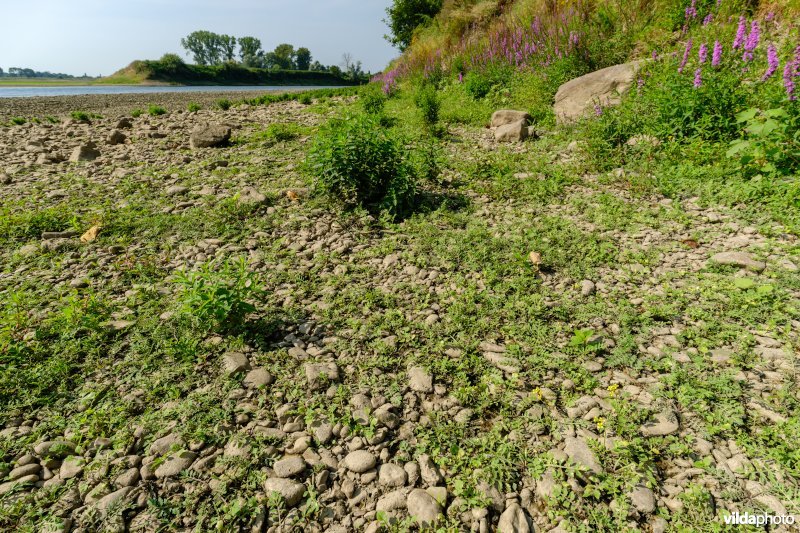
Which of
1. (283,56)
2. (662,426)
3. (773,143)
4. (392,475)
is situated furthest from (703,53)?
(283,56)

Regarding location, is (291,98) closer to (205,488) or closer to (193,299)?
(193,299)

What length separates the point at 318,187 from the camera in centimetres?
590

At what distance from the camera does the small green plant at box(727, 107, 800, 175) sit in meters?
4.30

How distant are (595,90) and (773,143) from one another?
4.13 meters

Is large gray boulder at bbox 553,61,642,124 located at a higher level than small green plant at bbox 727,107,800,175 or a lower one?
higher

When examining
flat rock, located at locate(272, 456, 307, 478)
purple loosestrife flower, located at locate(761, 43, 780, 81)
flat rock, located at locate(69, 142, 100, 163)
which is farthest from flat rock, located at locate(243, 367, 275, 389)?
flat rock, located at locate(69, 142, 100, 163)

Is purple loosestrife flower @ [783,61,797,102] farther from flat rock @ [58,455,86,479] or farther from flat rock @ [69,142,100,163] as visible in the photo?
flat rock @ [69,142,100,163]

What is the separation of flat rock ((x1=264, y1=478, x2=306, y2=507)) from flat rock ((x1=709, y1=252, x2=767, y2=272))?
13.3ft

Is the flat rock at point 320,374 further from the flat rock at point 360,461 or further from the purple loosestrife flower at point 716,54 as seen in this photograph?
the purple loosestrife flower at point 716,54

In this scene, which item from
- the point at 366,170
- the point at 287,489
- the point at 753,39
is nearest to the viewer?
the point at 287,489

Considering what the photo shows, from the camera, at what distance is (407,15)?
1201 inches

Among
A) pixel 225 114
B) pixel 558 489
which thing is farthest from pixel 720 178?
pixel 225 114

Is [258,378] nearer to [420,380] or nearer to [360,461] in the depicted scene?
[360,461]

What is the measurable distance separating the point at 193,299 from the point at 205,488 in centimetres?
160
